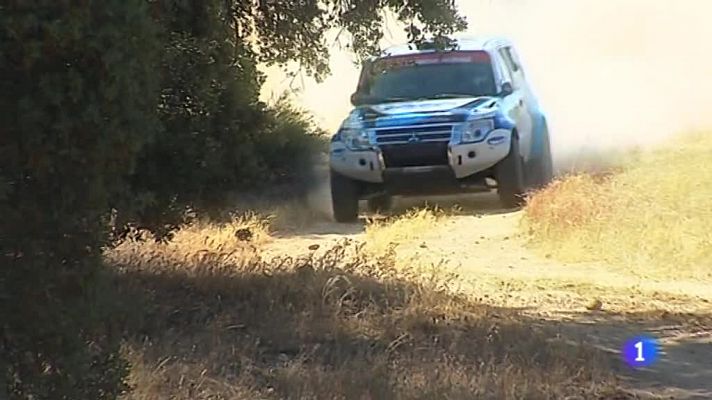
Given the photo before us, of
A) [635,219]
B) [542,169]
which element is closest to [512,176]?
[542,169]

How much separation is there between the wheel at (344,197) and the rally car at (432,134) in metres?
0.01

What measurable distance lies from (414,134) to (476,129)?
27.0 inches

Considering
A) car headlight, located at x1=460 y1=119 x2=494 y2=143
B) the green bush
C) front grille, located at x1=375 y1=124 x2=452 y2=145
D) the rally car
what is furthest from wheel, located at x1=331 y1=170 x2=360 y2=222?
the green bush

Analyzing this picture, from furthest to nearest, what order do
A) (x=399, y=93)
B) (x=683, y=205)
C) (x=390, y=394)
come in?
(x=399, y=93) → (x=683, y=205) → (x=390, y=394)

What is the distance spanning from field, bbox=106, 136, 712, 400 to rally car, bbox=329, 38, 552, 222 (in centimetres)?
79

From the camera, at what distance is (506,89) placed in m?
15.0

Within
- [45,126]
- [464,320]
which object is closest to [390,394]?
[464,320]

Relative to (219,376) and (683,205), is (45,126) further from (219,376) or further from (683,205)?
(683,205)

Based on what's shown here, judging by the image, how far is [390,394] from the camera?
6340 mm

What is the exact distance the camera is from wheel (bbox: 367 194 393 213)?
49.6 ft

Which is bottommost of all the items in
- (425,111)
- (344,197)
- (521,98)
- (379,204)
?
(379,204)

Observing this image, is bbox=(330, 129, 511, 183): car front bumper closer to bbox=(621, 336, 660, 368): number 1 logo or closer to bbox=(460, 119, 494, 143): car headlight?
bbox=(460, 119, 494, 143): car headlight

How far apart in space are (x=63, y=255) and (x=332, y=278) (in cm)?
431

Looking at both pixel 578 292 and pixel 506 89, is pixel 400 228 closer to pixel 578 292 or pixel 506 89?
pixel 506 89
